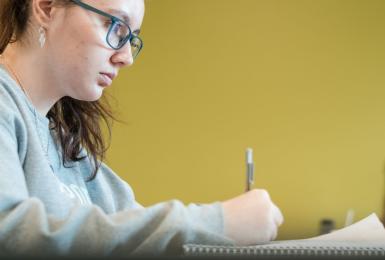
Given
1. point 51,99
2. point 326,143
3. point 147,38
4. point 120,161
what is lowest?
point 120,161

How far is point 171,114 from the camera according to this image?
2715 millimetres

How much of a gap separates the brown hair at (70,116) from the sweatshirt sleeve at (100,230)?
1.27 ft

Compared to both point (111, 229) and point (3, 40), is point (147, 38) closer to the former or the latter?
point (3, 40)

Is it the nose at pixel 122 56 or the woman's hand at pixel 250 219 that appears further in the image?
the nose at pixel 122 56

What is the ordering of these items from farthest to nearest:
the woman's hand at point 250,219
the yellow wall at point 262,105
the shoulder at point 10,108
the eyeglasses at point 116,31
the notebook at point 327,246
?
the yellow wall at point 262,105 < the eyeglasses at point 116,31 < the shoulder at point 10,108 < the woman's hand at point 250,219 < the notebook at point 327,246

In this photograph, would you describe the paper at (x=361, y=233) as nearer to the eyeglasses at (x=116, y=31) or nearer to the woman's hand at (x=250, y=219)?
the woman's hand at (x=250, y=219)

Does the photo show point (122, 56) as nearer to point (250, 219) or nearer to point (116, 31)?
point (116, 31)

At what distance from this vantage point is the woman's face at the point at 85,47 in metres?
0.78

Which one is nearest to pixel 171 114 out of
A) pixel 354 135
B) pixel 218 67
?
pixel 218 67

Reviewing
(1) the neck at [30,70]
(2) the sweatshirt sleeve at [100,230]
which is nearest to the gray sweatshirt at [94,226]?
(2) the sweatshirt sleeve at [100,230]

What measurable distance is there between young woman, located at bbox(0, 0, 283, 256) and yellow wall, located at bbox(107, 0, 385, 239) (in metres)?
1.59

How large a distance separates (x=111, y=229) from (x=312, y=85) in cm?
234

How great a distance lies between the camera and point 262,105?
271 cm

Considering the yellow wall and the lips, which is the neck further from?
the yellow wall
